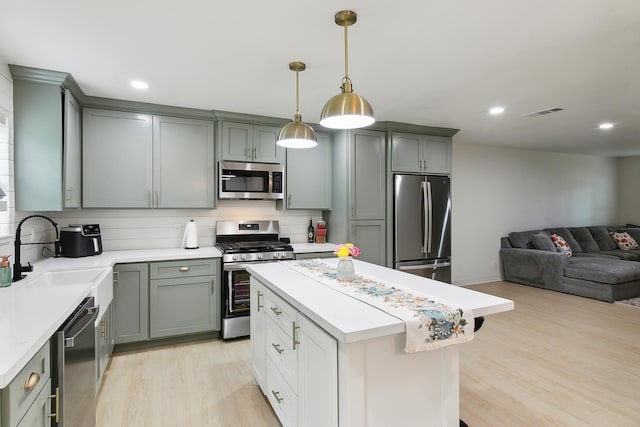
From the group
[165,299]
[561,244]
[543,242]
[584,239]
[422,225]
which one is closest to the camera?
[165,299]

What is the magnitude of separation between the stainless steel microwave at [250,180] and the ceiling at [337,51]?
2.00ft

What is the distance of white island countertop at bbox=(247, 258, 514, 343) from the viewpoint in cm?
135

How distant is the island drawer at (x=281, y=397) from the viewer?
6.11ft

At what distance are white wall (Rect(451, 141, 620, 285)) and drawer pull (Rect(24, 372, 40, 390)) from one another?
5.50 meters

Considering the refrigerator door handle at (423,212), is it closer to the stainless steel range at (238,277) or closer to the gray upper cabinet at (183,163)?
the stainless steel range at (238,277)

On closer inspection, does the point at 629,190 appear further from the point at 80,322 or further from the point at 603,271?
the point at 80,322

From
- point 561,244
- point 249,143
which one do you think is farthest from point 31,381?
point 561,244

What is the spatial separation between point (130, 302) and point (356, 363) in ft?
8.61

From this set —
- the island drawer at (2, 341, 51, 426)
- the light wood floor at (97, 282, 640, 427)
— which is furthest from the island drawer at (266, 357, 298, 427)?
the island drawer at (2, 341, 51, 426)

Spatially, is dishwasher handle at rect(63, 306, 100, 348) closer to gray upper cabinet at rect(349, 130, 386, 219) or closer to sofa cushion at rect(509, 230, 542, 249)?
gray upper cabinet at rect(349, 130, 386, 219)

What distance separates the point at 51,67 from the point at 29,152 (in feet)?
2.16

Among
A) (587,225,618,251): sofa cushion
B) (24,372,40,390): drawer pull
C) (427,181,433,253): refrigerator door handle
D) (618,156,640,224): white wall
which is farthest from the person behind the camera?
(618,156,640,224): white wall

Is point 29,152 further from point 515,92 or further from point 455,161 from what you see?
point 455,161

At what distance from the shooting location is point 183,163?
3.69 metres
